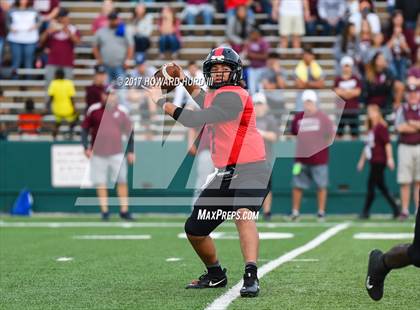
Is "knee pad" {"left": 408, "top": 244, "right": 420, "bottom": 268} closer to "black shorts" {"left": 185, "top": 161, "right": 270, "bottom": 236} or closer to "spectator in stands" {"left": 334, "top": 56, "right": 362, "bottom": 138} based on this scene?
"black shorts" {"left": 185, "top": 161, "right": 270, "bottom": 236}

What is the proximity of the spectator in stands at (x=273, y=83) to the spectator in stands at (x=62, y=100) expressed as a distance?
3204 millimetres

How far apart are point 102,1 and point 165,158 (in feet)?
17.1

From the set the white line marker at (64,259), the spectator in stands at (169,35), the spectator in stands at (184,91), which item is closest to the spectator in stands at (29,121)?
the spectator in stands at (184,91)

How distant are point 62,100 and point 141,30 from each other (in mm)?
2239

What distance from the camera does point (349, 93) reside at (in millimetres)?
17672

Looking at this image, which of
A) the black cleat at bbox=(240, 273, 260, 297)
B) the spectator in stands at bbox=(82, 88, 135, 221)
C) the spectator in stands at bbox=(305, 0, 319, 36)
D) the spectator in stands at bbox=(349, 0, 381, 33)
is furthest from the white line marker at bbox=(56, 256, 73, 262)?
the spectator in stands at bbox=(305, 0, 319, 36)

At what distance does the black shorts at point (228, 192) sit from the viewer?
7.44m

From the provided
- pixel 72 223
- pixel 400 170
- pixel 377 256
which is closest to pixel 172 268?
pixel 377 256

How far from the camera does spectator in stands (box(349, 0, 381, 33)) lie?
1905 cm

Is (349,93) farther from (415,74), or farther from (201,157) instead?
(201,157)

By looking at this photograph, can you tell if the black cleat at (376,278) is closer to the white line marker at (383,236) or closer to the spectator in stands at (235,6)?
the white line marker at (383,236)

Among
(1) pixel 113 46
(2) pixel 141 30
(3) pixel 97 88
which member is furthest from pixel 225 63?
(2) pixel 141 30

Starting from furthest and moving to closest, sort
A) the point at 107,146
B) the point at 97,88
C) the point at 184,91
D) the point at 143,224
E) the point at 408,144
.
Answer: the point at 184,91
the point at 97,88
the point at 408,144
the point at 107,146
the point at 143,224

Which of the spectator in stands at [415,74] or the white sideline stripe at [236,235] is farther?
the spectator in stands at [415,74]
